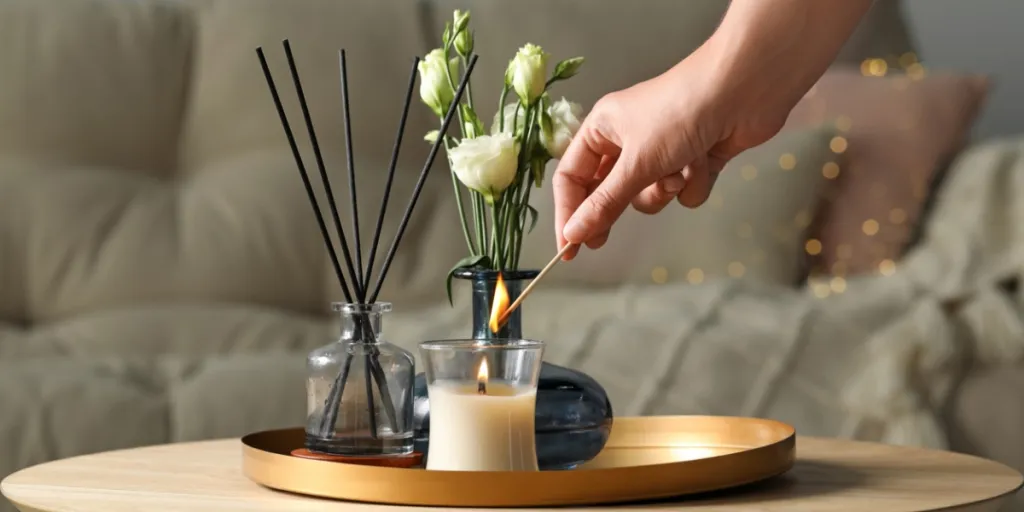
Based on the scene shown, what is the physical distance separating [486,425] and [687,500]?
0.43 feet

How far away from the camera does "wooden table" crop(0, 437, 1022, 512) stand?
0.77 m

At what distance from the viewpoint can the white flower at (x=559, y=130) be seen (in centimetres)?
97

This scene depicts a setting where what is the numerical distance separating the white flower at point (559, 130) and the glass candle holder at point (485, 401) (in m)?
0.22

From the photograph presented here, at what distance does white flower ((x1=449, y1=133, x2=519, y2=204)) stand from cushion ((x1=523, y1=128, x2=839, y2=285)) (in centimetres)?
129

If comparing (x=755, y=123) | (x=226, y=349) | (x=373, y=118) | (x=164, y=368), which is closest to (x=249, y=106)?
(x=373, y=118)

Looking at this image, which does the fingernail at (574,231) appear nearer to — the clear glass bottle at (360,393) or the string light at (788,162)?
the clear glass bottle at (360,393)

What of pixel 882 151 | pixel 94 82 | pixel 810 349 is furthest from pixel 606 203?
pixel 94 82

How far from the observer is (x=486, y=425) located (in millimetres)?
794

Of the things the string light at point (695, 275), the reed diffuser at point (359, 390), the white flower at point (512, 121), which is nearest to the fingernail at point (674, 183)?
the white flower at point (512, 121)

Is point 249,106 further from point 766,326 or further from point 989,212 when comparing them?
point 989,212

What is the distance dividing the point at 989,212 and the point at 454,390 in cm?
152

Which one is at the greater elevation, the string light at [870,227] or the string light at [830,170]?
the string light at [830,170]

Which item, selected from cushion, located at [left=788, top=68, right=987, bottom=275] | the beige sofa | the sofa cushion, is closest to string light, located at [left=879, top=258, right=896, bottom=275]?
cushion, located at [left=788, top=68, right=987, bottom=275]

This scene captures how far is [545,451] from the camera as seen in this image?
89 centimetres
